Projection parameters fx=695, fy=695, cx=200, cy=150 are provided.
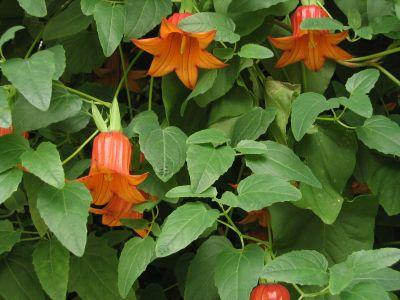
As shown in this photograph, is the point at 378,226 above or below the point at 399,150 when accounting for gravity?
below

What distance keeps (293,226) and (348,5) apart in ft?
1.10

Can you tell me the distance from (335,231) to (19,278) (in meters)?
0.47

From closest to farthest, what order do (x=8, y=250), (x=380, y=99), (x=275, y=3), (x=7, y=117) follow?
(x=7, y=117) < (x=275, y=3) < (x=8, y=250) < (x=380, y=99)

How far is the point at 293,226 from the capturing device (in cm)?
A: 100

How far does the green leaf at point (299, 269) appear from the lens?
749mm

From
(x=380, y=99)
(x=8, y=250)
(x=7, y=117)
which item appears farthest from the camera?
(x=380, y=99)

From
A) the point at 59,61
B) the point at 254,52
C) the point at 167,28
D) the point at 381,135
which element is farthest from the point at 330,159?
the point at 59,61

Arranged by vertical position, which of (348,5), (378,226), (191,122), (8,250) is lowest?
(378,226)

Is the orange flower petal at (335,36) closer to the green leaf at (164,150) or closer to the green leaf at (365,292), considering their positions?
the green leaf at (164,150)

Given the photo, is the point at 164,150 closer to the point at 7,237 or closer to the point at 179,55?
the point at 179,55

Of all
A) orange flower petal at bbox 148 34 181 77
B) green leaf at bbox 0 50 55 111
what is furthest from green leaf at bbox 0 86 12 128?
orange flower petal at bbox 148 34 181 77

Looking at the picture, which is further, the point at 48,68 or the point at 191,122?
the point at 191,122

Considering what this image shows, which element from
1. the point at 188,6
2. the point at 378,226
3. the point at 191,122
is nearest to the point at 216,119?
the point at 191,122

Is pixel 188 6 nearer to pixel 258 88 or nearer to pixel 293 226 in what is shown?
pixel 258 88
